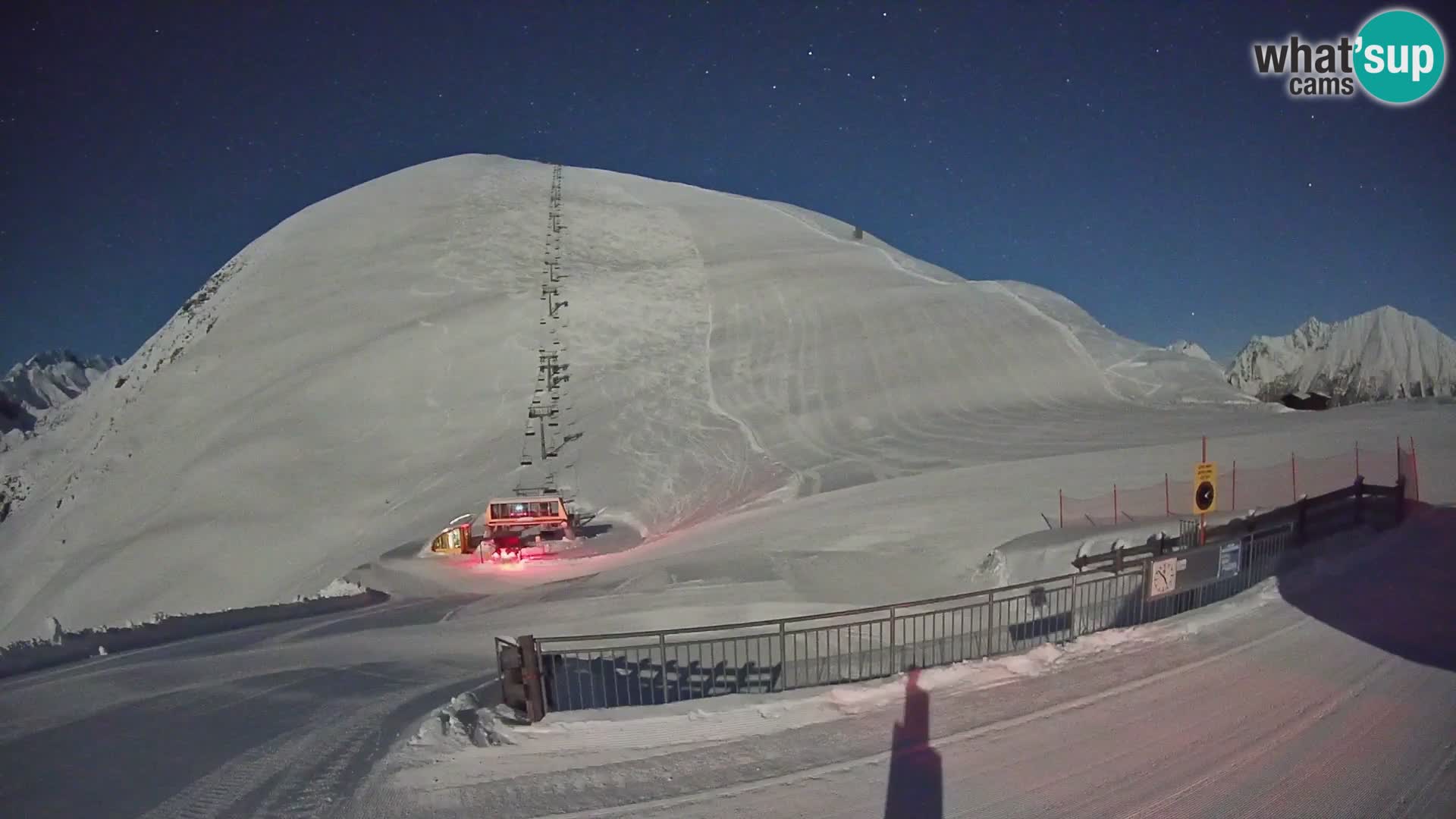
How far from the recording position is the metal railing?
9.19 m

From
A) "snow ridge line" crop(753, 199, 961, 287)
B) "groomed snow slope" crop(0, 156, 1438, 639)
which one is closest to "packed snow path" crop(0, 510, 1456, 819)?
"groomed snow slope" crop(0, 156, 1438, 639)

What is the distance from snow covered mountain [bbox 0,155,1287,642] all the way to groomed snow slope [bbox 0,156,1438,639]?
0.55 feet

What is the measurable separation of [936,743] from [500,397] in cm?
3467

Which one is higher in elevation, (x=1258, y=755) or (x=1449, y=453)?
(x=1449, y=453)

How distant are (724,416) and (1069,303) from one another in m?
29.2

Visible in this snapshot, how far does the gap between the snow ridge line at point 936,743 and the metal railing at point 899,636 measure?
1.35 metres

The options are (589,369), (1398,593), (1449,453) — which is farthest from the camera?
(589,369)

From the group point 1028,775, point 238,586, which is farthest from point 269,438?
point 1028,775

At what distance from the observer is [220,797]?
704 centimetres

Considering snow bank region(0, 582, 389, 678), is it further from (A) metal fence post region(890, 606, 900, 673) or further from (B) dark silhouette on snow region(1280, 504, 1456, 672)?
(B) dark silhouette on snow region(1280, 504, 1456, 672)

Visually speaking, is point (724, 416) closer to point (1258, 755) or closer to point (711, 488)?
point (711, 488)

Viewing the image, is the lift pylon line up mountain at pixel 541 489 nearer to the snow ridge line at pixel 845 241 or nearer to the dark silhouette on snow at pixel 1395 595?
the dark silhouette on snow at pixel 1395 595

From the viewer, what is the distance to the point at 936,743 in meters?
7.14

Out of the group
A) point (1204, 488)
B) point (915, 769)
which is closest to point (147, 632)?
point (915, 769)
